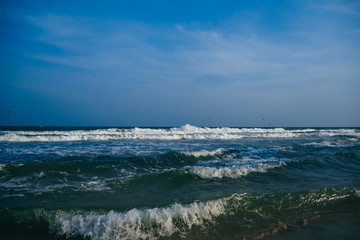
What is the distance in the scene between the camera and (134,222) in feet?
11.2

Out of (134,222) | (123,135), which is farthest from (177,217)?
(123,135)

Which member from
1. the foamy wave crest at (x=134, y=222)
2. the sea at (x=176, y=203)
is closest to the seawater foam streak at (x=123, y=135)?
the sea at (x=176, y=203)

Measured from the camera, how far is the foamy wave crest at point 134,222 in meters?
3.21

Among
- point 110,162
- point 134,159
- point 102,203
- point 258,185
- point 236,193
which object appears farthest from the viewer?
point 134,159

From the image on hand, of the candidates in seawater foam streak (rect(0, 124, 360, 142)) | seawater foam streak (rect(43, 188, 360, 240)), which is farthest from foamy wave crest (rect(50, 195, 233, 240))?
seawater foam streak (rect(0, 124, 360, 142))

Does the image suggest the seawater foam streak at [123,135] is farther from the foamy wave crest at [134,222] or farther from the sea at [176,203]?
the foamy wave crest at [134,222]

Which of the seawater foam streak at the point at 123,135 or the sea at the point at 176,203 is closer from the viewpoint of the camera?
the sea at the point at 176,203

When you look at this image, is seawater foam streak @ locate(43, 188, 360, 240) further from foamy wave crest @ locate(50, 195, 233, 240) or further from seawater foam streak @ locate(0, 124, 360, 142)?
seawater foam streak @ locate(0, 124, 360, 142)

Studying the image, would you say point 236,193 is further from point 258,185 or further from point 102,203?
point 102,203

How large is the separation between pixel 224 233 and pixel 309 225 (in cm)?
146

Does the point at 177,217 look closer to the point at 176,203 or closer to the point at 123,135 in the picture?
the point at 176,203

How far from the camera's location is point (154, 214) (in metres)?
3.56

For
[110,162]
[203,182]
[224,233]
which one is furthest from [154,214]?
[110,162]

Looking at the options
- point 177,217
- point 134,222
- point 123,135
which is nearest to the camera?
point 134,222
